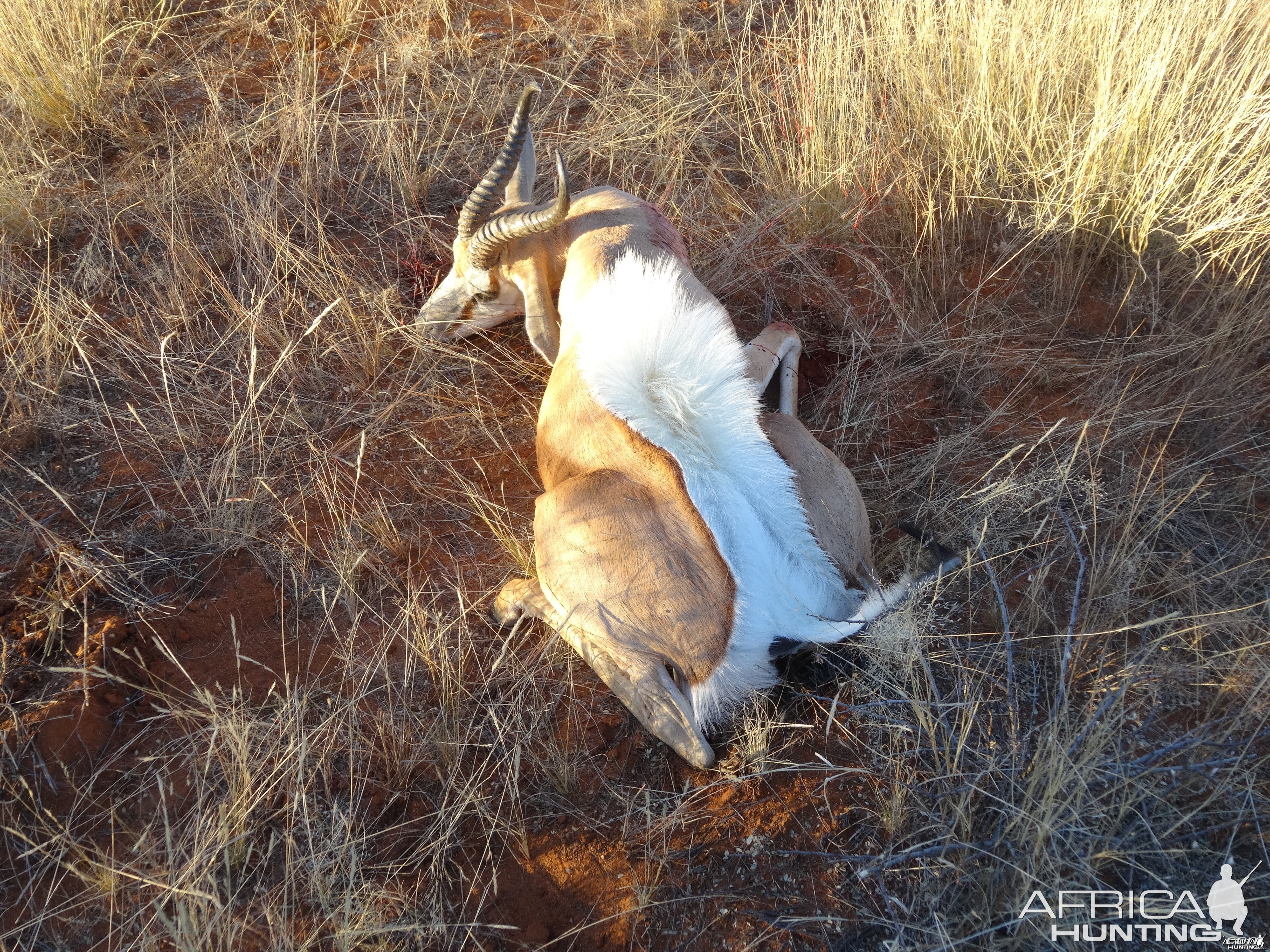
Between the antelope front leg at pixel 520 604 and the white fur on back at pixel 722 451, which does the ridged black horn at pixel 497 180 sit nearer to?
the white fur on back at pixel 722 451

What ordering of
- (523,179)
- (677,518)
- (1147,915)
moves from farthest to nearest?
(523,179) → (677,518) → (1147,915)

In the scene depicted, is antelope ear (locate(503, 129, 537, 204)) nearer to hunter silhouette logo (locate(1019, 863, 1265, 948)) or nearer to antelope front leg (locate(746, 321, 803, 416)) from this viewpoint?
antelope front leg (locate(746, 321, 803, 416))

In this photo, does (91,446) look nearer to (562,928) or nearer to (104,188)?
(104,188)

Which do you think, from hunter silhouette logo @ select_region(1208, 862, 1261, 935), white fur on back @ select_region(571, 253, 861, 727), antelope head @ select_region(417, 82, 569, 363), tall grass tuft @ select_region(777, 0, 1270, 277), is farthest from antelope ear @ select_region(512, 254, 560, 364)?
hunter silhouette logo @ select_region(1208, 862, 1261, 935)

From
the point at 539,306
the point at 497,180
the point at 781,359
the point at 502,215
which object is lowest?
the point at 781,359

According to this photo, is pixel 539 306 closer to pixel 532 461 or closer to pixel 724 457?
pixel 532 461

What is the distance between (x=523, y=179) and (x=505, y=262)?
423mm

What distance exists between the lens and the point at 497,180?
3590mm

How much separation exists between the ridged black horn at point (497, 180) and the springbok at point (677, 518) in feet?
0.28

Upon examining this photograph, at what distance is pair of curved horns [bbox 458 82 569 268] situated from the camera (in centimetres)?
331

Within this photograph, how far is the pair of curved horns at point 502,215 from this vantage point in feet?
10.9

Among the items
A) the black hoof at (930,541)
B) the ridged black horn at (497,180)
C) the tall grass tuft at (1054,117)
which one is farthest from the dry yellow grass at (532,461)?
the ridged black horn at (497,180)

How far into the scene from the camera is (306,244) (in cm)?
441

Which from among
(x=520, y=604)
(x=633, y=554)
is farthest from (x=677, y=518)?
(x=520, y=604)
